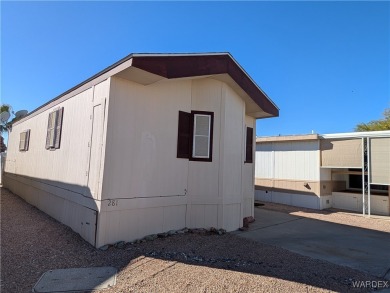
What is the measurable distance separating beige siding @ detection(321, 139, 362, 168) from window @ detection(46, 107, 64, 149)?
10.3 meters

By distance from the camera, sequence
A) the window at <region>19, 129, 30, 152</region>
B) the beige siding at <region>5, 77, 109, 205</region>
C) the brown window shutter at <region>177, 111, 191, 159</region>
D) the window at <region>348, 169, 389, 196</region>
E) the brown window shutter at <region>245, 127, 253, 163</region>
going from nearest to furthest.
Result: 1. the beige siding at <region>5, 77, 109, 205</region>
2. the brown window shutter at <region>177, 111, 191, 159</region>
3. the brown window shutter at <region>245, 127, 253, 163</region>
4. the window at <region>19, 129, 30, 152</region>
5. the window at <region>348, 169, 389, 196</region>

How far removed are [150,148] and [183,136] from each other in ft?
3.06

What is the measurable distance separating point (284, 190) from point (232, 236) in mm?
7625

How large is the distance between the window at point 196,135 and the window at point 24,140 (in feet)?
24.4

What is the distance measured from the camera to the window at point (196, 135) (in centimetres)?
643

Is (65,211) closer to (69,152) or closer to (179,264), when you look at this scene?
(69,152)

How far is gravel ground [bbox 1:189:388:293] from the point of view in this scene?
143 inches

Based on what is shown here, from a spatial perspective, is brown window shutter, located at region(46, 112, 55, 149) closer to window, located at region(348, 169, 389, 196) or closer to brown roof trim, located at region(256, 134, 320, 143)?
brown roof trim, located at region(256, 134, 320, 143)

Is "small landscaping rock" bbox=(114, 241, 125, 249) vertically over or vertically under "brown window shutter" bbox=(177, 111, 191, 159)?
under

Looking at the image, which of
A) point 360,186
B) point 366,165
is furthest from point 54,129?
point 360,186

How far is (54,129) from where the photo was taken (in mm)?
7848

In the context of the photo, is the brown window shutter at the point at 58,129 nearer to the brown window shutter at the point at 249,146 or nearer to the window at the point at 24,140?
the window at the point at 24,140

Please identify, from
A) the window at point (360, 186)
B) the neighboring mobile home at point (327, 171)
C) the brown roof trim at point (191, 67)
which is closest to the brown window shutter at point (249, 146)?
the brown roof trim at point (191, 67)

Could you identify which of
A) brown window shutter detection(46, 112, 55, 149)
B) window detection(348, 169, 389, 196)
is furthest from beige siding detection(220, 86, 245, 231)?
window detection(348, 169, 389, 196)
